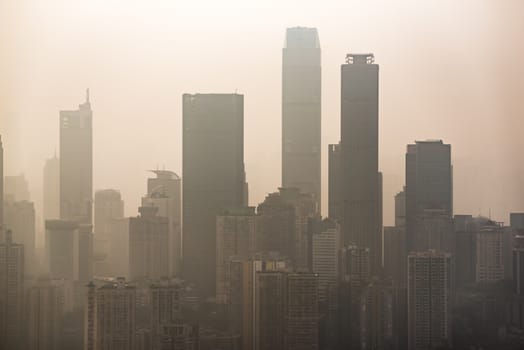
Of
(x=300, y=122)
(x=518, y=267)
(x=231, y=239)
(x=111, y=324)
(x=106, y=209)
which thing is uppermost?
(x=300, y=122)

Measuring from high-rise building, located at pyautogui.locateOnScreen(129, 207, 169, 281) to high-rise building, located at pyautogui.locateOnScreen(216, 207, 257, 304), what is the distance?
213 millimetres

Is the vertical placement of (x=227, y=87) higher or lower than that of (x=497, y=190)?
higher

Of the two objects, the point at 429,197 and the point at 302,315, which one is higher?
the point at 429,197

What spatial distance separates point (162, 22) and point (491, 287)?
5.53 feet

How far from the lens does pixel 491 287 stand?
Result: 423cm

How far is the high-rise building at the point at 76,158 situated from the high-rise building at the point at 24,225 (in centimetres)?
13

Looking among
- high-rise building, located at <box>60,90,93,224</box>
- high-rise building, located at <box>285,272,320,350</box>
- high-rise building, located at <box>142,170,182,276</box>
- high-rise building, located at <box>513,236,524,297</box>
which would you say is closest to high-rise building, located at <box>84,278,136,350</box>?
high-rise building, located at <box>142,170,182,276</box>

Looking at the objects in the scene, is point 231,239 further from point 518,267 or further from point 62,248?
point 518,267

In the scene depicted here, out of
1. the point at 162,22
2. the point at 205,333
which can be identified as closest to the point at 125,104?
the point at 162,22

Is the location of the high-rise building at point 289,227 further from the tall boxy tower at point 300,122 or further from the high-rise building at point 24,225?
A: the high-rise building at point 24,225

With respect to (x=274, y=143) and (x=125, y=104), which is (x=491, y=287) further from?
(x=125, y=104)

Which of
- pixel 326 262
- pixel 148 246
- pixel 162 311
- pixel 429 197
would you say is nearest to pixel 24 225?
pixel 148 246

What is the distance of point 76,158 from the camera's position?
4.30m

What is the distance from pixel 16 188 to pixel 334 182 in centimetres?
128
